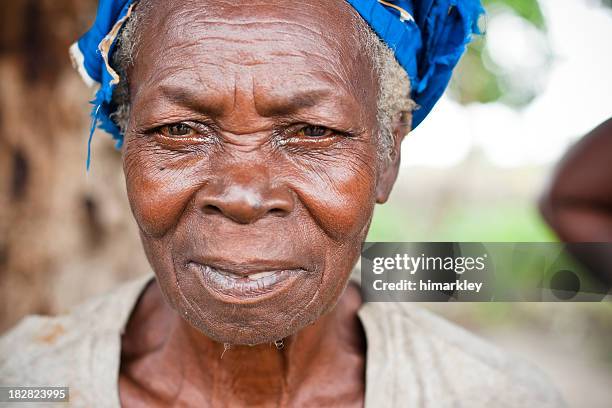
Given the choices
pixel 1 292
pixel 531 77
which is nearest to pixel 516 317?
pixel 531 77

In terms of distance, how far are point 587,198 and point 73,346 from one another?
1785 mm

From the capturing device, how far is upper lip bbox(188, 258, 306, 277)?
5.74ft

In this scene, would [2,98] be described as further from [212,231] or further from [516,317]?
[516,317]

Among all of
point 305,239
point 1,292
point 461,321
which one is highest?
point 305,239

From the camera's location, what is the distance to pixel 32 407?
2.21 metres

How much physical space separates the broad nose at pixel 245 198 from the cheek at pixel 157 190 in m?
0.07

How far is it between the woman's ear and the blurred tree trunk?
2.15 m

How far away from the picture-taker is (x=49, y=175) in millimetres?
3898

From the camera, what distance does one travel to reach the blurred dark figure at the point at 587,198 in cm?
214

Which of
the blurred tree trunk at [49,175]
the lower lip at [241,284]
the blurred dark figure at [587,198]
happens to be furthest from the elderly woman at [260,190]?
the blurred tree trunk at [49,175]

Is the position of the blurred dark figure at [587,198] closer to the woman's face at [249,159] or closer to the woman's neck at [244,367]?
the woman's face at [249,159]

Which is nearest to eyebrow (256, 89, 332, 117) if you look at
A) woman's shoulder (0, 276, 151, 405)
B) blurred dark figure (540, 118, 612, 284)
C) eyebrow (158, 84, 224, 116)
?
eyebrow (158, 84, 224, 116)

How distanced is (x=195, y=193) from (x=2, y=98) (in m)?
2.46

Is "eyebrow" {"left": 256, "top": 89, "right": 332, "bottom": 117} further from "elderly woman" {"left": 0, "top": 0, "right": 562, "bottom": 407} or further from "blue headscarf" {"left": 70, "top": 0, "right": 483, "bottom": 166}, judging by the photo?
"blue headscarf" {"left": 70, "top": 0, "right": 483, "bottom": 166}
